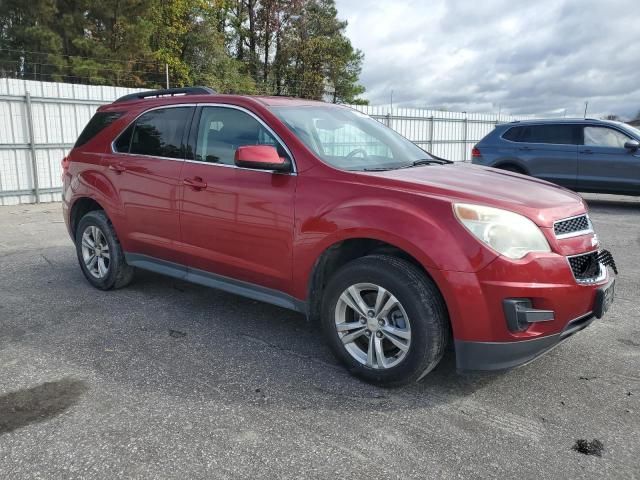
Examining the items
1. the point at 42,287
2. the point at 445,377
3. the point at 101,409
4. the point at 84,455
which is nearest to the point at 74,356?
the point at 101,409

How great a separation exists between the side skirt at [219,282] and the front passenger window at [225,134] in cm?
87

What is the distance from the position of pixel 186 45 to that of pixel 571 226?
34.0m

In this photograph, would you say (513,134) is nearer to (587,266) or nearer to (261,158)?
(587,266)

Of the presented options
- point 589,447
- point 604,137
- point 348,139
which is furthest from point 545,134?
point 589,447

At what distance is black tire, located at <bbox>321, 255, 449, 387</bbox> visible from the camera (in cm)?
296

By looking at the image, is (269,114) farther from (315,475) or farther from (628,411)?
(628,411)

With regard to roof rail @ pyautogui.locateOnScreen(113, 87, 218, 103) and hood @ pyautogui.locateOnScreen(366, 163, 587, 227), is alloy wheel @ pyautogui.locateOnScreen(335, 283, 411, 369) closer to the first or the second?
hood @ pyautogui.locateOnScreen(366, 163, 587, 227)

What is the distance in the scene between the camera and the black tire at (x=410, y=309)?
296cm

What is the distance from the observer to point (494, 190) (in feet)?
10.7

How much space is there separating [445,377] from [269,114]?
2.10 meters

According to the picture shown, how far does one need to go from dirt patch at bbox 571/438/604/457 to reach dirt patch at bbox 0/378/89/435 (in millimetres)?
2625

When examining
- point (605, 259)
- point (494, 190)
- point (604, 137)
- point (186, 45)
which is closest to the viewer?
point (494, 190)

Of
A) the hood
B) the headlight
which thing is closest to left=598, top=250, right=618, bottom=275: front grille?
the hood

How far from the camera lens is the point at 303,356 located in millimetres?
3676
